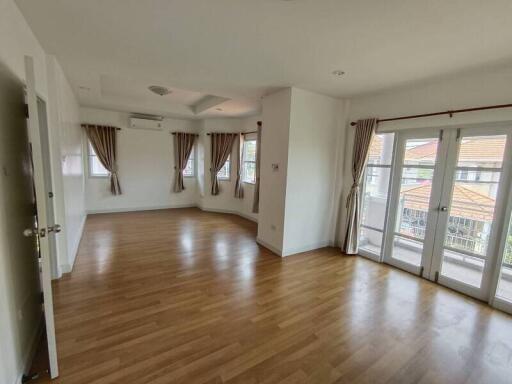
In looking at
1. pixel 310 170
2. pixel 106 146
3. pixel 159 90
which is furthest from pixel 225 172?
pixel 310 170

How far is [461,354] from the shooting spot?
2035 mm

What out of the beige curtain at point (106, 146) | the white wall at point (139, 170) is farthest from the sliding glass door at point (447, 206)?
the beige curtain at point (106, 146)

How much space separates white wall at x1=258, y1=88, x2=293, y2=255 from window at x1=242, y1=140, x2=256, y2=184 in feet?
6.94

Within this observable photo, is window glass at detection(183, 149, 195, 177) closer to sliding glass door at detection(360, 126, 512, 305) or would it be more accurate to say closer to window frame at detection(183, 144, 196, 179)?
window frame at detection(183, 144, 196, 179)

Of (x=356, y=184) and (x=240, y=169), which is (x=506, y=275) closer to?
(x=356, y=184)

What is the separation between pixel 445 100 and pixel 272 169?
246 centimetres

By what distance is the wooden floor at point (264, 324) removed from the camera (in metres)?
1.80

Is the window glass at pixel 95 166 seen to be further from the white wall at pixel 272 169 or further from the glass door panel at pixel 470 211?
the glass door panel at pixel 470 211

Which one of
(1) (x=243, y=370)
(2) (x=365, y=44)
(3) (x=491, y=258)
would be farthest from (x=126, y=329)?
(3) (x=491, y=258)

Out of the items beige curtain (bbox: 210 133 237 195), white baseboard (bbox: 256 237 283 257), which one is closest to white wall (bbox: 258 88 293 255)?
white baseboard (bbox: 256 237 283 257)

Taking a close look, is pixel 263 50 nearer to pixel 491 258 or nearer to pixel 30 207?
pixel 30 207

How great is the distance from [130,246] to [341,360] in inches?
141

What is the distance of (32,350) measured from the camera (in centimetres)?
185

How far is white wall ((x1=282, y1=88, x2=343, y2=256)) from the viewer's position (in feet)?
12.4
